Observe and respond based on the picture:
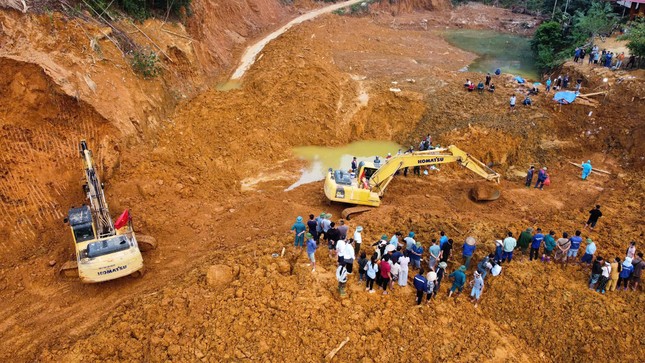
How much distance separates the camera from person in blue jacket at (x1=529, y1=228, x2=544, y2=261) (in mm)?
11797

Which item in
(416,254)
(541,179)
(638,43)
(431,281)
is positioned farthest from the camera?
(638,43)

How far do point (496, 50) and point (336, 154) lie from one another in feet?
76.3

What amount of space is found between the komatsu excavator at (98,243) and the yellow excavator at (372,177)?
6.47 m

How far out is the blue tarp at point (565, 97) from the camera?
2028 centimetres

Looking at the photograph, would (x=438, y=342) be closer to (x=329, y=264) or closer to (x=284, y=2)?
(x=329, y=264)

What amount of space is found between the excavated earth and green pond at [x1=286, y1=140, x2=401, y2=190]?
1.40 feet

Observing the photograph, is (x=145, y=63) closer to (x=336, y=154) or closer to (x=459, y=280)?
(x=336, y=154)

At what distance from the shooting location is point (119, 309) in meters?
10.5

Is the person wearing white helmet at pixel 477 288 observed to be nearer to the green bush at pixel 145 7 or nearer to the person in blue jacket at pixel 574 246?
the person in blue jacket at pixel 574 246

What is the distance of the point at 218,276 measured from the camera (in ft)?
36.6

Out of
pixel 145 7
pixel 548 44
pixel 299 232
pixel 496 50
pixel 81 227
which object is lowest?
pixel 299 232

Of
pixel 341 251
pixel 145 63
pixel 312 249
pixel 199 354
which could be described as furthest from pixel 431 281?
pixel 145 63

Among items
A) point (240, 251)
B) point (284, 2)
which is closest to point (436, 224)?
point (240, 251)

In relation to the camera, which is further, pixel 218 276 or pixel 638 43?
pixel 638 43
